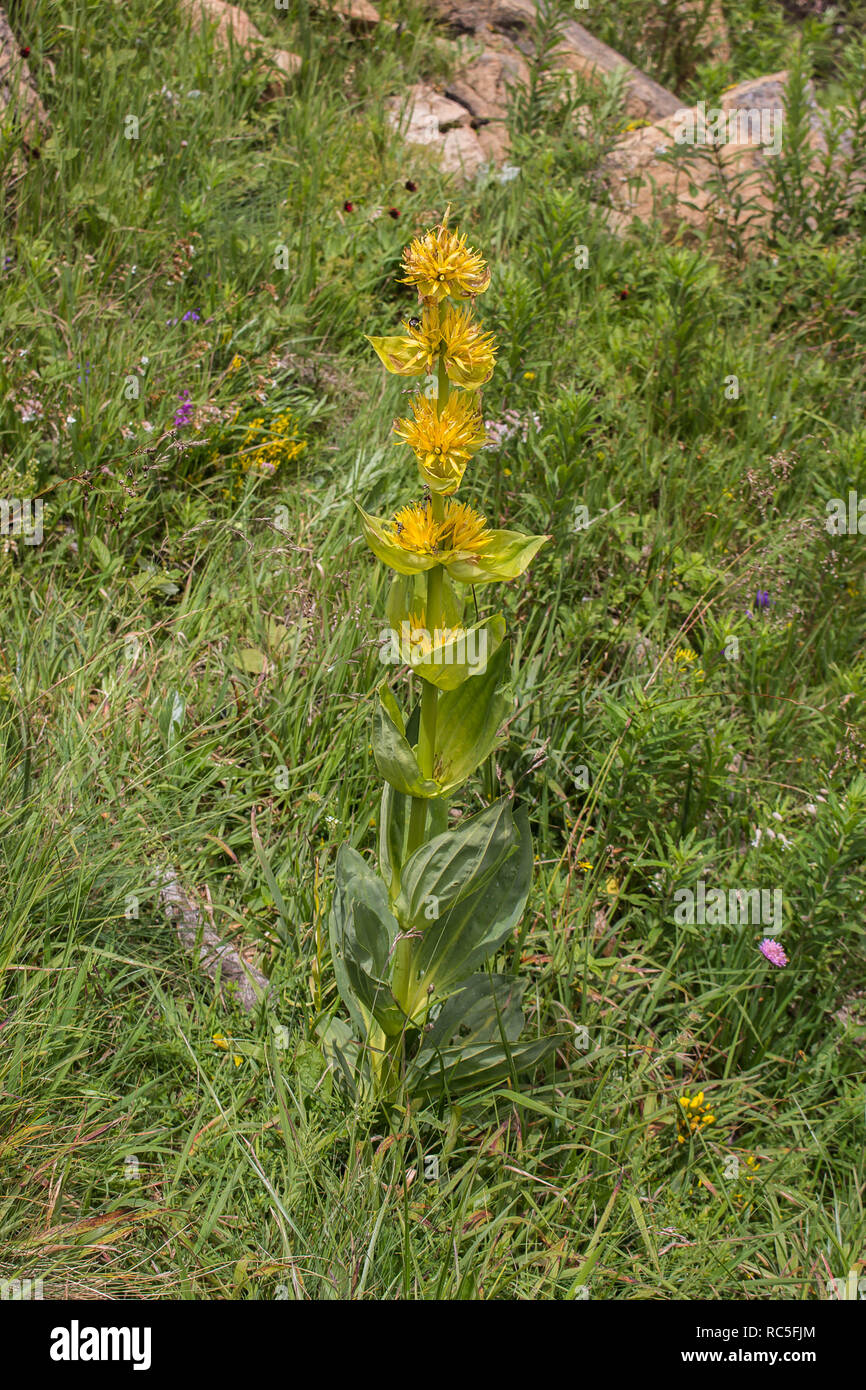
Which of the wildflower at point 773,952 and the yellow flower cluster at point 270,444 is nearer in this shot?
the wildflower at point 773,952

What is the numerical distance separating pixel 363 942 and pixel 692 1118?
0.97 m

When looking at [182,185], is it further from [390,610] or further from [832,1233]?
[832,1233]

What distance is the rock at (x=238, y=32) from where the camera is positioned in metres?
5.09

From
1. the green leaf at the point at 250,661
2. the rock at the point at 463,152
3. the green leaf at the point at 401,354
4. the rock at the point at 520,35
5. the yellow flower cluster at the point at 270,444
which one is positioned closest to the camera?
the green leaf at the point at 401,354

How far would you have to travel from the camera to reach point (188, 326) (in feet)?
12.7

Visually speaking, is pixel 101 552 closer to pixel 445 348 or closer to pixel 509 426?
pixel 509 426

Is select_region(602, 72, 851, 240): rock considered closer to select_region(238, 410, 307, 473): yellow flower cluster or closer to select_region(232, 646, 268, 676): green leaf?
select_region(238, 410, 307, 473): yellow flower cluster

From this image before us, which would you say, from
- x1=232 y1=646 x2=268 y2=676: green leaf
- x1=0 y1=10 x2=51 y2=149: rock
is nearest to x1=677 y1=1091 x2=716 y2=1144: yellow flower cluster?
x1=232 y1=646 x2=268 y2=676: green leaf

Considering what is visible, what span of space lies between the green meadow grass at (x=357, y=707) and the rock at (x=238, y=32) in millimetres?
199

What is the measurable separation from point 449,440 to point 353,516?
167cm

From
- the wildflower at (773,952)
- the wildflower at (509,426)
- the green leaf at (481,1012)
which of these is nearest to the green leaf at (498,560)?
the green leaf at (481,1012)

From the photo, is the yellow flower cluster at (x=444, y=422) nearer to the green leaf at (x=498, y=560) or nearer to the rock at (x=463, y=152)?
the green leaf at (x=498, y=560)

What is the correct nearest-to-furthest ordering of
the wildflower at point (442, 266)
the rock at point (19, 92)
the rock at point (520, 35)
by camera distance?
1. the wildflower at point (442, 266)
2. the rock at point (19, 92)
3. the rock at point (520, 35)

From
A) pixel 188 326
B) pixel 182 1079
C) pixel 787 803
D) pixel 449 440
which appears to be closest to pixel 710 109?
pixel 188 326
